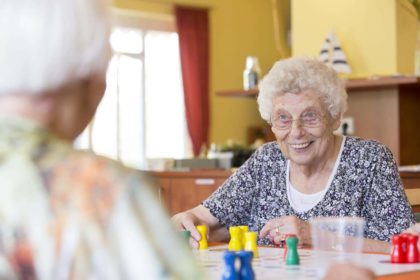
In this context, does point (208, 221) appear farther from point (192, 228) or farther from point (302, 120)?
point (302, 120)

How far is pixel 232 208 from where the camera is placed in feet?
11.0

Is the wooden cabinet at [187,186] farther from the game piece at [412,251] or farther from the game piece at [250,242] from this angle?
the game piece at [412,251]

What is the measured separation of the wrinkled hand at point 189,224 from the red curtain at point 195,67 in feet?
28.0

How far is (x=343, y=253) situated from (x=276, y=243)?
878 millimetres

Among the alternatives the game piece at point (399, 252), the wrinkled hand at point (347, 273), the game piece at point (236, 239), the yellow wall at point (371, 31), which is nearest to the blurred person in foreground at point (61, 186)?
the wrinkled hand at point (347, 273)

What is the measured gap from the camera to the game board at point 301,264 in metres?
2.04

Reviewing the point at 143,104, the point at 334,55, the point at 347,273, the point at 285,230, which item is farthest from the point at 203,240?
the point at 143,104

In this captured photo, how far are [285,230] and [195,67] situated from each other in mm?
8971

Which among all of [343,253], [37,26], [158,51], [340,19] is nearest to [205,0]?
[158,51]

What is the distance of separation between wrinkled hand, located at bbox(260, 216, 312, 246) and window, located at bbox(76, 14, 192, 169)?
321 inches

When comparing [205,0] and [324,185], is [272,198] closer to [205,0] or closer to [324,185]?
[324,185]

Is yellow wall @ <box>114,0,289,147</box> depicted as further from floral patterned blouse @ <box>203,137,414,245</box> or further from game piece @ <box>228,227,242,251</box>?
game piece @ <box>228,227,242,251</box>

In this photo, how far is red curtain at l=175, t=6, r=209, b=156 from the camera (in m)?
11.6

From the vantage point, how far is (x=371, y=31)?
21.0 ft
